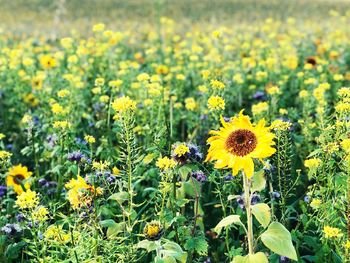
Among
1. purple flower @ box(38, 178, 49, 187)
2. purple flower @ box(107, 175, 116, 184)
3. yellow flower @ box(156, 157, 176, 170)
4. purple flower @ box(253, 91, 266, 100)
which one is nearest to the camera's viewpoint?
yellow flower @ box(156, 157, 176, 170)

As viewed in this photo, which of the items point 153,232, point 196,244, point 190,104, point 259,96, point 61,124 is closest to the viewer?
point 153,232

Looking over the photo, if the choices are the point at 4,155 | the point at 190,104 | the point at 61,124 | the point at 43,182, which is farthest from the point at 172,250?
the point at 190,104

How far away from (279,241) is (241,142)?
1.25 ft

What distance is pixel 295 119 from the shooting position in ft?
14.4

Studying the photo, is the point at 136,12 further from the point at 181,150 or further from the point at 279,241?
the point at 279,241

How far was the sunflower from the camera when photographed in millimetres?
3385

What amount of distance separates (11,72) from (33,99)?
0.28 m

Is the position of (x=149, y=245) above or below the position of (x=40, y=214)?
below

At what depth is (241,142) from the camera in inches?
90.4

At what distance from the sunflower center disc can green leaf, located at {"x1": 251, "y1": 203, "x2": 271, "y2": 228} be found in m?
0.23

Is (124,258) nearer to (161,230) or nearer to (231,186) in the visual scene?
(161,230)

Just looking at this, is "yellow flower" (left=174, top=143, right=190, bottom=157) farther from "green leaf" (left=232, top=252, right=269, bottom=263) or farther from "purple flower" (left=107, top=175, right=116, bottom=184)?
"green leaf" (left=232, top=252, right=269, bottom=263)

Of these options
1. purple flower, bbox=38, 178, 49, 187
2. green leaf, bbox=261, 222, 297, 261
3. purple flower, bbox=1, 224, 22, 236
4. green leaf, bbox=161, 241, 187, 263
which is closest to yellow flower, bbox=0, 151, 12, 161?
purple flower, bbox=1, 224, 22, 236

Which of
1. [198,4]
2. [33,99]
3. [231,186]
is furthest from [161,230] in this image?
[198,4]
